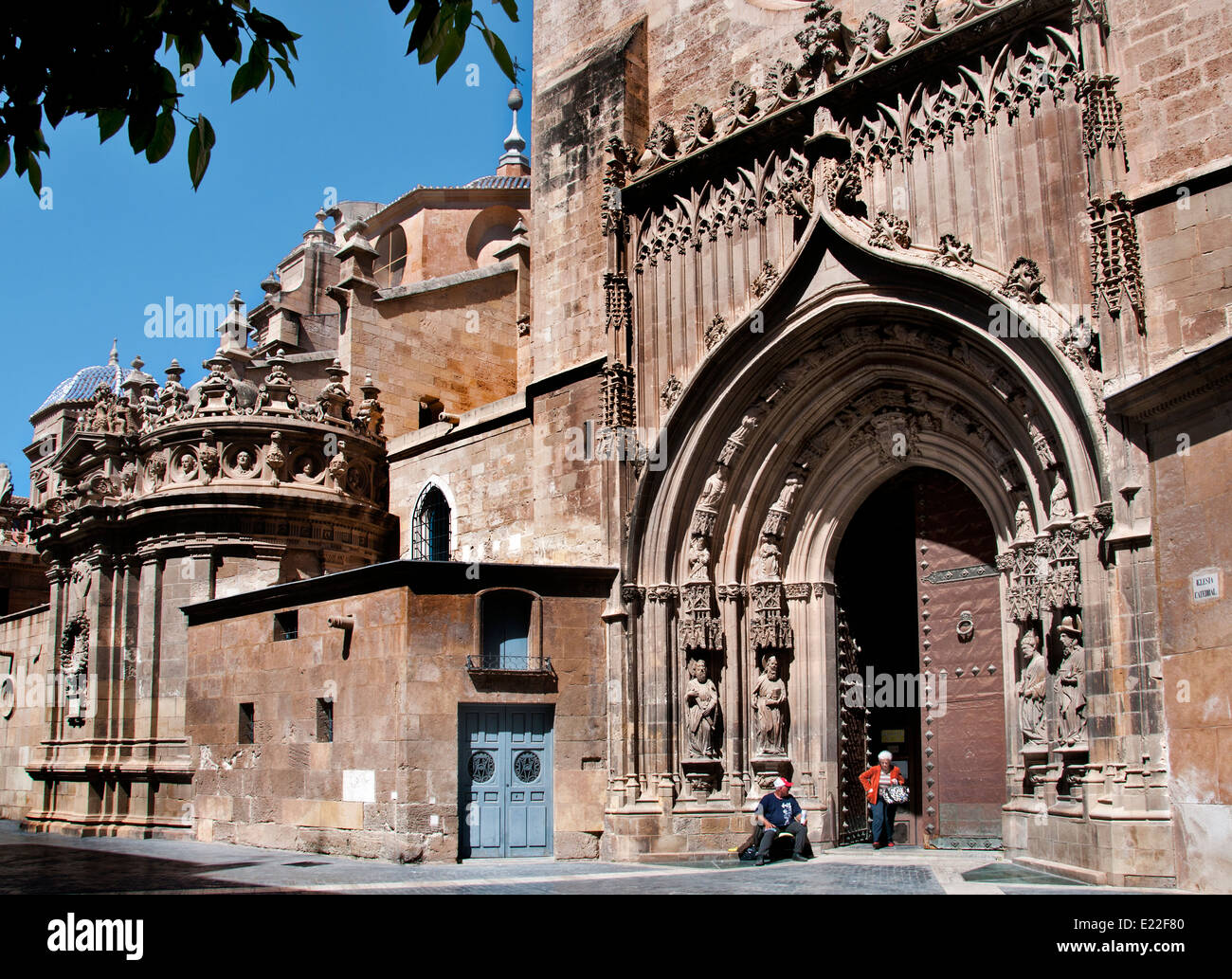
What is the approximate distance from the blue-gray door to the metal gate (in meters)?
3.40

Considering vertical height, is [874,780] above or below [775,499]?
below

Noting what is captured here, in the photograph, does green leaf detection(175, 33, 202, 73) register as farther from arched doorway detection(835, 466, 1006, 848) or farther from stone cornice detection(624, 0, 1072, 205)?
arched doorway detection(835, 466, 1006, 848)

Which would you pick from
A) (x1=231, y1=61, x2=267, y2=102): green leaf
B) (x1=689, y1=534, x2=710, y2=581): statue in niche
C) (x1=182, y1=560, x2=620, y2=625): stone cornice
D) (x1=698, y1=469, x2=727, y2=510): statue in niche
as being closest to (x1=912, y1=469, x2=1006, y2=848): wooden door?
(x1=698, y1=469, x2=727, y2=510): statue in niche

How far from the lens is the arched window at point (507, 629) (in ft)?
50.1

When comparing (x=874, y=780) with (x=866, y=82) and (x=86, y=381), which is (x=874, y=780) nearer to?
(x=866, y=82)

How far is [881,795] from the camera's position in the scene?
15.1m

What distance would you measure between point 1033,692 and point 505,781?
591 cm

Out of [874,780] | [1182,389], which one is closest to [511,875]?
[874,780]

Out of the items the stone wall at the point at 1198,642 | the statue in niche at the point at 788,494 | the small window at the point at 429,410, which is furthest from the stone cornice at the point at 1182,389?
the small window at the point at 429,410

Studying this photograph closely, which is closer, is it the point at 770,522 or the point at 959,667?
the point at 959,667

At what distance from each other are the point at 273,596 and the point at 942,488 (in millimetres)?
8522

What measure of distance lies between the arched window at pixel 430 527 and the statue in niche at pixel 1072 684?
10650 mm

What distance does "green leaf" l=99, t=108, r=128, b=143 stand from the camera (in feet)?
17.4
